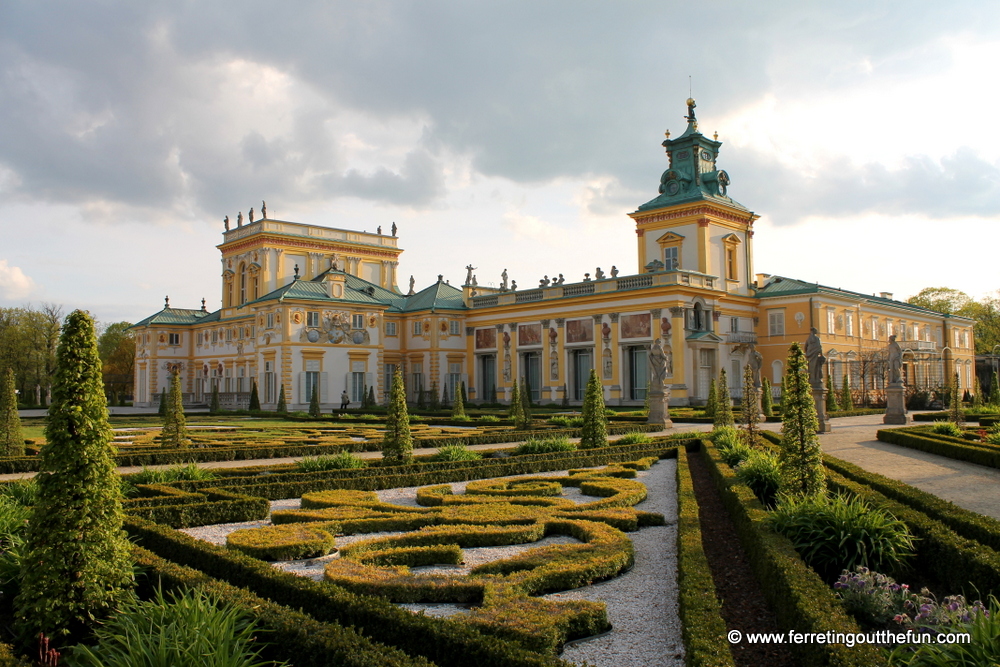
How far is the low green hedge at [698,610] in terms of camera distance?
14.1 feet

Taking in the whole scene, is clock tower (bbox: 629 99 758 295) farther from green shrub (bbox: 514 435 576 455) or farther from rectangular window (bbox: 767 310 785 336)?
green shrub (bbox: 514 435 576 455)

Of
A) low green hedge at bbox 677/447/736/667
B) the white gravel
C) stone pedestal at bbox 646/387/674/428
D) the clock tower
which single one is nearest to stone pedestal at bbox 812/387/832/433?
stone pedestal at bbox 646/387/674/428

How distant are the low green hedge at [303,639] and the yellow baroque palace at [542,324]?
39279mm

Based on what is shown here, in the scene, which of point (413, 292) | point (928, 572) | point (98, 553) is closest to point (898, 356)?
point (928, 572)

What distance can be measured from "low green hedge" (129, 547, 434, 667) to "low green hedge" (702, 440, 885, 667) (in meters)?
2.22

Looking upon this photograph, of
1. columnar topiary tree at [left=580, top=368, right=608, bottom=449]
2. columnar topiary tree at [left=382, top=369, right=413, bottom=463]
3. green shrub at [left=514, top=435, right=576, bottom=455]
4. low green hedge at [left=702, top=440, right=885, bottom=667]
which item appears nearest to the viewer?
low green hedge at [left=702, top=440, right=885, bottom=667]

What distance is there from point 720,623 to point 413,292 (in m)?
58.2

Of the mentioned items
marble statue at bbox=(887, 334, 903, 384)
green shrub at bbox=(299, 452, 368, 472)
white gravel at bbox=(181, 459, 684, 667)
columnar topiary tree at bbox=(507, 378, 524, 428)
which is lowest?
white gravel at bbox=(181, 459, 684, 667)

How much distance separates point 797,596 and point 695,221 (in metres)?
46.1

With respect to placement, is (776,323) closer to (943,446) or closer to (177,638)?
(943,446)

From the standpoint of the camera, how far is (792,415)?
9062 millimetres

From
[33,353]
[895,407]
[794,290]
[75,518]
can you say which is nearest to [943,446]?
[895,407]

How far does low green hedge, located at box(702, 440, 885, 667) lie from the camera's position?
13.5 feet

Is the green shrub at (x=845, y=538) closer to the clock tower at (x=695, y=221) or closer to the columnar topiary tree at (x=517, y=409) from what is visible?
the columnar topiary tree at (x=517, y=409)
